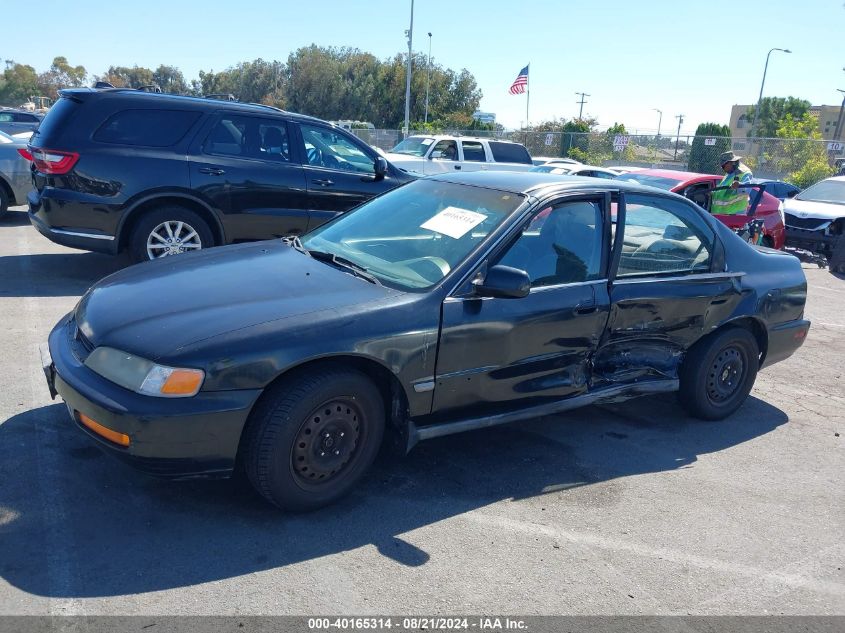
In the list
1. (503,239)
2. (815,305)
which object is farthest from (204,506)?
(815,305)

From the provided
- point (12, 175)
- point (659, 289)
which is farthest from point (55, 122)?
point (659, 289)

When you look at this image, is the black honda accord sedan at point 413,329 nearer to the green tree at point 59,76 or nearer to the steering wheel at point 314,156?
the steering wheel at point 314,156

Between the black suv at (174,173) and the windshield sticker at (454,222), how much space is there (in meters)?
3.88

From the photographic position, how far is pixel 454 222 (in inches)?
170

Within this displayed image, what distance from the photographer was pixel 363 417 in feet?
11.9

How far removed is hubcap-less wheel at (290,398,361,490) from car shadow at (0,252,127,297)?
4759mm

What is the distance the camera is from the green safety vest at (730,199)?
10734 millimetres

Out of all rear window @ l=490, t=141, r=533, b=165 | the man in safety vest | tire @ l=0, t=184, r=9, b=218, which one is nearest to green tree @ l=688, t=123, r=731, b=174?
rear window @ l=490, t=141, r=533, b=165

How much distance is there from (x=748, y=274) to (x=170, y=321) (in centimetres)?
397

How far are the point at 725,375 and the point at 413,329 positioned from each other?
2768 mm

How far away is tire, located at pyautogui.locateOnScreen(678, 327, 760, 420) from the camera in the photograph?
508 centimetres

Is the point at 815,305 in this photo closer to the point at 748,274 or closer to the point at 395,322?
the point at 748,274

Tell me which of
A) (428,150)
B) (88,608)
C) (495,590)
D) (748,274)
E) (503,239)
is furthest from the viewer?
(428,150)

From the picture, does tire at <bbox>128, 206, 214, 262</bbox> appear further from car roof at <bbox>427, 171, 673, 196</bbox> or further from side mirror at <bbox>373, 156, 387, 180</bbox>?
car roof at <bbox>427, 171, 673, 196</bbox>
